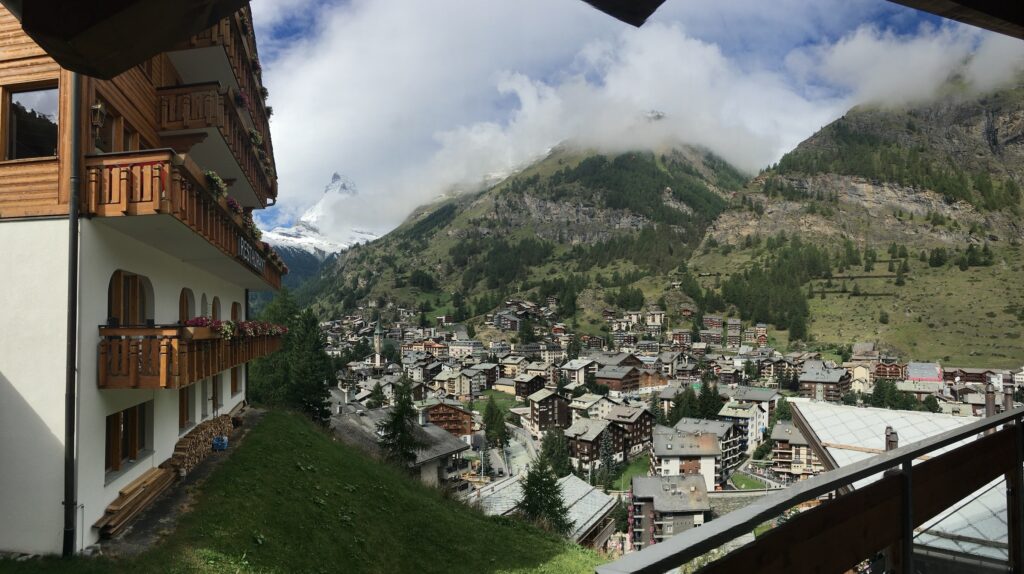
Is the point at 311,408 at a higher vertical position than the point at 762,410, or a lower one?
higher

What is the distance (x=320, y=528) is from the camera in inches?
420

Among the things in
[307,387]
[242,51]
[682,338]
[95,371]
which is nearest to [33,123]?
[95,371]

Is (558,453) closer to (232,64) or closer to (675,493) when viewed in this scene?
(675,493)

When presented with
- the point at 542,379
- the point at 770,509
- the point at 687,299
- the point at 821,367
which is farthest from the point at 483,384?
the point at 770,509

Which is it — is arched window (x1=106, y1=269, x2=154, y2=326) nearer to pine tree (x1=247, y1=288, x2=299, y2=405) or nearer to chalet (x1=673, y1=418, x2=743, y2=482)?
pine tree (x1=247, y1=288, x2=299, y2=405)

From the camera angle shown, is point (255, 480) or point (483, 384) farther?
point (483, 384)

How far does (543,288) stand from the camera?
7028 inches

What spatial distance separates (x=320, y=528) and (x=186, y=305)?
20.1 feet

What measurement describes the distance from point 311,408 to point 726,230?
188m

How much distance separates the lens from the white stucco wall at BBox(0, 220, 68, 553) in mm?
7508

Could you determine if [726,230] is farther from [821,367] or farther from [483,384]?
[483,384]

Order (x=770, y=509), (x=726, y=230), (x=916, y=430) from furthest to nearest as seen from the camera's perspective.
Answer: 1. (x=726, y=230)
2. (x=916, y=430)
3. (x=770, y=509)

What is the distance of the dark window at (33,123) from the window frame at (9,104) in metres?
0.04

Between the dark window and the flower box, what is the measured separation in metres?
3.04
